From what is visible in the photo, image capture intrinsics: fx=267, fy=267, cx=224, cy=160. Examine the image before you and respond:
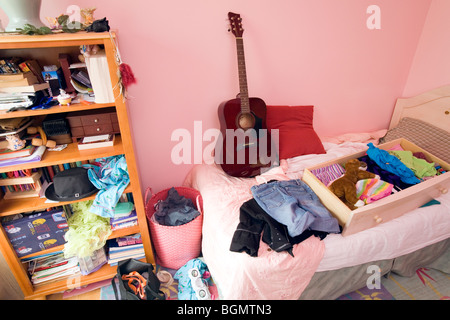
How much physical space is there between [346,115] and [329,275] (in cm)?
147

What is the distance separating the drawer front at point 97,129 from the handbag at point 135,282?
79cm

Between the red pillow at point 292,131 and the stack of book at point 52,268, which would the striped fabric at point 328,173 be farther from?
the stack of book at point 52,268

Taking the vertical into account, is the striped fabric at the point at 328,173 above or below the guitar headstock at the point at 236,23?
below

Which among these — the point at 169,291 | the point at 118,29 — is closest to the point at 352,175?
the point at 169,291

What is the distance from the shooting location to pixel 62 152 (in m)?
1.35

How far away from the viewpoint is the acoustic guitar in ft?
5.70

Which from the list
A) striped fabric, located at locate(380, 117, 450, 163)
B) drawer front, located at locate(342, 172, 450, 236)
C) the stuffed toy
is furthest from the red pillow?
striped fabric, located at locate(380, 117, 450, 163)

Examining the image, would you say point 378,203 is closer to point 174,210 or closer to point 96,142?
point 174,210

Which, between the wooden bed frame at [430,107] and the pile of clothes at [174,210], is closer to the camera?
the pile of clothes at [174,210]

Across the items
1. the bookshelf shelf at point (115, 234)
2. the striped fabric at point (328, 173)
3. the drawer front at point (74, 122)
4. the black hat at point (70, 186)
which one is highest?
the drawer front at point (74, 122)

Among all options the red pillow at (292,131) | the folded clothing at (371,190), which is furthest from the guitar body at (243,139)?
the folded clothing at (371,190)

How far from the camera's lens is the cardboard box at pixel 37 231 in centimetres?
142

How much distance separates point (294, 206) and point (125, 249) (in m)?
1.07

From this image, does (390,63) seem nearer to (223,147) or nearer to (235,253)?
(223,147)
